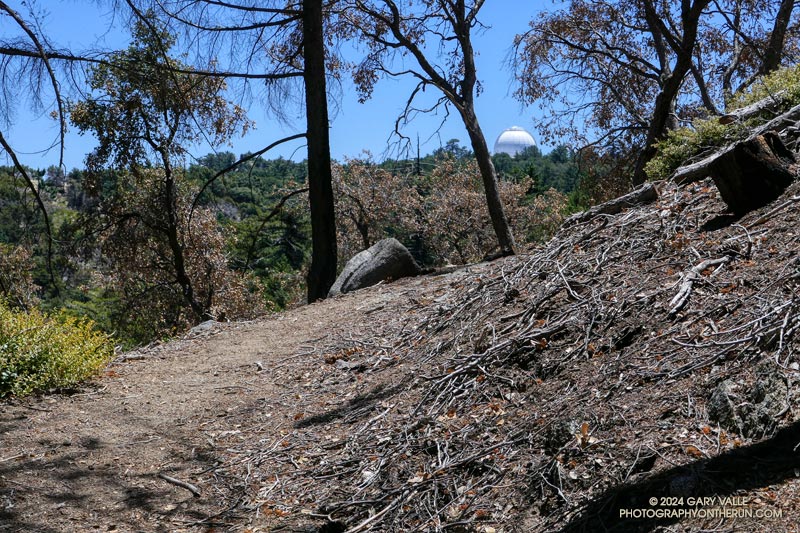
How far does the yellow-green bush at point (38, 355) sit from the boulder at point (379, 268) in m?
3.78

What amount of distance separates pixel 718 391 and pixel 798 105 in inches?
168

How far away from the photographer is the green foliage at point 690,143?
7234 mm


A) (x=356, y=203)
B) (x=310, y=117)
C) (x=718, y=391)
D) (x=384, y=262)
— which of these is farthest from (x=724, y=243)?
(x=356, y=203)

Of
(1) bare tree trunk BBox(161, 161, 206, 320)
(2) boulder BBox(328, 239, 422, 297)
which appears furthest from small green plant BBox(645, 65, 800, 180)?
(1) bare tree trunk BBox(161, 161, 206, 320)

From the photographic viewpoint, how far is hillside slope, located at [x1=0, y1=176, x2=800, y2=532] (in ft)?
11.2

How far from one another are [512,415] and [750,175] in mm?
2633

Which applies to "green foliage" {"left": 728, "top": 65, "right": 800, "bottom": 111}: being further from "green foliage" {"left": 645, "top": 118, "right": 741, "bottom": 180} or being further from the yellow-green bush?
the yellow-green bush

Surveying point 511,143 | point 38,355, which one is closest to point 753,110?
point 38,355

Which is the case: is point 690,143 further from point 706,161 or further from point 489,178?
point 489,178

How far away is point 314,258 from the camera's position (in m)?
11.0

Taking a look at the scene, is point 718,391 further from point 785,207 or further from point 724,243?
point 785,207

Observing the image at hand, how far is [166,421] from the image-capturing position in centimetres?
605

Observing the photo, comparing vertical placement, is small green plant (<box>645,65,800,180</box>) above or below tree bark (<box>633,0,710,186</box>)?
below

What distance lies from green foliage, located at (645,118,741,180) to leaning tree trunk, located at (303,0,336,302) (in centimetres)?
465
